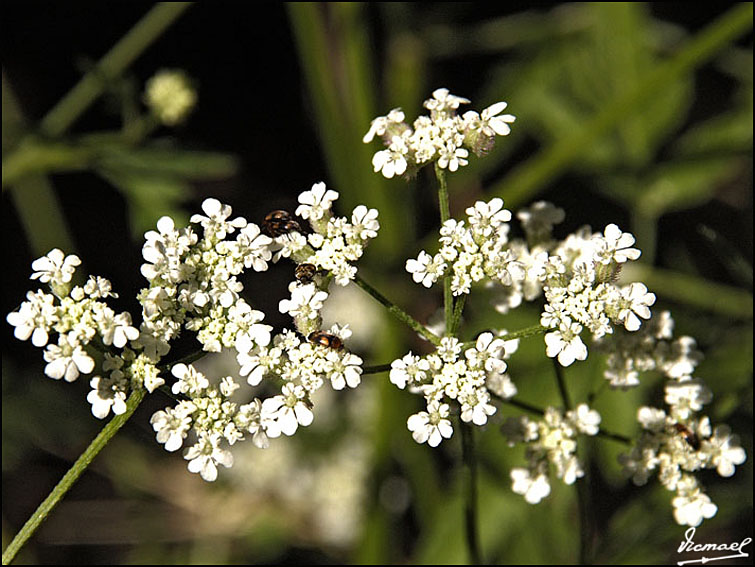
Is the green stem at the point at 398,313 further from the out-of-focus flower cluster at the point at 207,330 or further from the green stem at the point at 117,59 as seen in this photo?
the green stem at the point at 117,59

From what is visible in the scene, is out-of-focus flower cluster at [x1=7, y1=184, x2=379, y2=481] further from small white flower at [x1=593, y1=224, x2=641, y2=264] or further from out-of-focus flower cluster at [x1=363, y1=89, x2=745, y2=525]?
small white flower at [x1=593, y1=224, x2=641, y2=264]

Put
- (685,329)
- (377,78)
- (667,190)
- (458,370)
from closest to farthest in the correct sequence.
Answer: (458,370) → (685,329) → (667,190) → (377,78)

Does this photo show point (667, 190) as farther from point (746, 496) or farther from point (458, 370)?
point (458, 370)

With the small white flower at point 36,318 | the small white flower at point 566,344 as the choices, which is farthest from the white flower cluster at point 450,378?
the small white flower at point 36,318

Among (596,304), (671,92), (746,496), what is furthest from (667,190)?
(596,304)

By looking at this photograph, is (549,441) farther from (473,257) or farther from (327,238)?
(327,238)

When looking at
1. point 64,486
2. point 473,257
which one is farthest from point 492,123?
point 64,486
